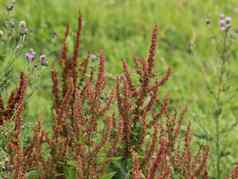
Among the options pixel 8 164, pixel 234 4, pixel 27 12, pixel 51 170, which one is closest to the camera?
pixel 8 164

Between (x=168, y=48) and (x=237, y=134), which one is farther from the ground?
(x=168, y=48)

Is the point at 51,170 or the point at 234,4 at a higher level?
the point at 234,4

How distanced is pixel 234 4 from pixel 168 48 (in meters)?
1.37

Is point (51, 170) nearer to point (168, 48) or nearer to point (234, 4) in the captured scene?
point (168, 48)

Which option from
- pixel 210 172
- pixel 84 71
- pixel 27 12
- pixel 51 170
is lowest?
pixel 210 172

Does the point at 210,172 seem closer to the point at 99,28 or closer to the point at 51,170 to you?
the point at 51,170

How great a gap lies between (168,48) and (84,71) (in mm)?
3496

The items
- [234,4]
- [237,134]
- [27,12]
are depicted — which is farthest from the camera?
[234,4]

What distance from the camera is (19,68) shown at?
5.45 meters

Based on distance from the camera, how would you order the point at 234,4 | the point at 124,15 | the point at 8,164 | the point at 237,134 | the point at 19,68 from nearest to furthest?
the point at 8,164 < the point at 237,134 < the point at 19,68 < the point at 124,15 < the point at 234,4

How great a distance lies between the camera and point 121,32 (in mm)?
6566

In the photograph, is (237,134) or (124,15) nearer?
(237,134)

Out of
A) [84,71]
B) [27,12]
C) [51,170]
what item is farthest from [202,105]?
[51,170]

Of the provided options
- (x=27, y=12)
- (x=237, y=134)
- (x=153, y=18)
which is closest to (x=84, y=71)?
(x=237, y=134)
